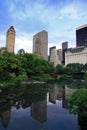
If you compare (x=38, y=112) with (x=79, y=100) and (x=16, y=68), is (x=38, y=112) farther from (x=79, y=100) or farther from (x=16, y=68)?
(x=16, y=68)

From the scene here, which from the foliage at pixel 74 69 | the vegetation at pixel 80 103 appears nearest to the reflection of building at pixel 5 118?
the vegetation at pixel 80 103

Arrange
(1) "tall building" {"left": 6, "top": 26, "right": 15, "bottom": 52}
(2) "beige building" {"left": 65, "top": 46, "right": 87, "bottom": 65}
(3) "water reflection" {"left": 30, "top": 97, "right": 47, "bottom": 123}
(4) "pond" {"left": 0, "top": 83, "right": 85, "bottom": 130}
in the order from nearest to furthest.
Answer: (4) "pond" {"left": 0, "top": 83, "right": 85, "bottom": 130} < (3) "water reflection" {"left": 30, "top": 97, "right": 47, "bottom": 123} < (1) "tall building" {"left": 6, "top": 26, "right": 15, "bottom": 52} < (2) "beige building" {"left": 65, "top": 46, "right": 87, "bottom": 65}

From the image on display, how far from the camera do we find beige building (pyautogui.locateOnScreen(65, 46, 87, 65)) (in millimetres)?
179875

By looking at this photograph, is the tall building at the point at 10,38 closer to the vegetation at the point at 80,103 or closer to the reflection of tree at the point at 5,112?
the reflection of tree at the point at 5,112

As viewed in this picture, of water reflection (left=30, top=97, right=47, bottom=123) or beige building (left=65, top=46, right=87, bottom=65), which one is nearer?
water reflection (left=30, top=97, right=47, bottom=123)

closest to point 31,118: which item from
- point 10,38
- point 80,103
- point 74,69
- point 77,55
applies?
point 80,103

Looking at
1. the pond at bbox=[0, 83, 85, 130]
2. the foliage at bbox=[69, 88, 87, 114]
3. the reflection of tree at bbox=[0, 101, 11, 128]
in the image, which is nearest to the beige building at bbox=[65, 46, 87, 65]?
the pond at bbox=[0, 83, 85, 130]

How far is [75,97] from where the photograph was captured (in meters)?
17.9

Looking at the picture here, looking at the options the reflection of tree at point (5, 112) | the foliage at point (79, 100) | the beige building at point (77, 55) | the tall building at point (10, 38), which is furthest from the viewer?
the beige building at point (77, 55)

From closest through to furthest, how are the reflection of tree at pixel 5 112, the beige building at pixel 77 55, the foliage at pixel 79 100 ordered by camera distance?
the foliage at pixel 79 100, the reflection of tree at pixel 5 112, the beige building at pixel 77 55

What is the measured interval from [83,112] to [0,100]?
14.6m

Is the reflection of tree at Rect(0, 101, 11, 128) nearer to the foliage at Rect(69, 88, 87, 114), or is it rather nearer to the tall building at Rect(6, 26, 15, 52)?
the foliage at Rect(69, 88, 87, 114)

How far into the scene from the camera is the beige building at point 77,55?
590 ft

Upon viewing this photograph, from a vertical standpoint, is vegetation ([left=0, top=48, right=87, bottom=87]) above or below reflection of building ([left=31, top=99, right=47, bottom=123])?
above
